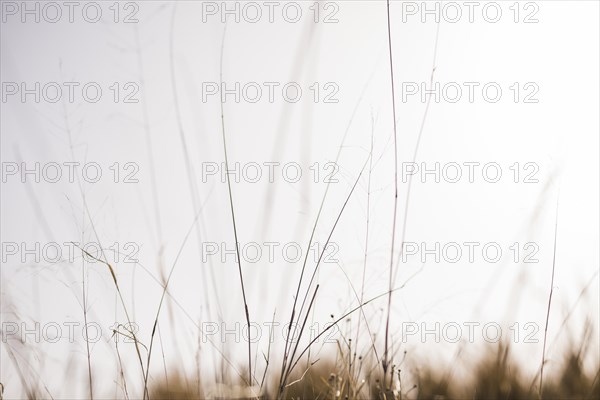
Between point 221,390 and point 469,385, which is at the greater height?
point 221,390

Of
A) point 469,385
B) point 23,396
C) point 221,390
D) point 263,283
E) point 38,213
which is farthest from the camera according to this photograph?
point 469,385

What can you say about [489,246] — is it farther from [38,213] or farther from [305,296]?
[38,213]

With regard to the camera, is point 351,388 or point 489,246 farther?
point 489,246

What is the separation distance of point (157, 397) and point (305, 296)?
2.77 feet

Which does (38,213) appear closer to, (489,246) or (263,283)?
(263,283)

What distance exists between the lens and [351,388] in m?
1.45

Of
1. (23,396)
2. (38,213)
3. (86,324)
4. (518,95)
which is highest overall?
(518,95)

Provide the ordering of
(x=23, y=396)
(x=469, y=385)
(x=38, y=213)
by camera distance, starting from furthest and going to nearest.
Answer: (x=469, y=385) → (x=38, y=213) → (x=23, y=396)

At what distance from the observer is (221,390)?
1414 millimetres

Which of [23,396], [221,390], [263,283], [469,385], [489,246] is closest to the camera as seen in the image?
[221,390]

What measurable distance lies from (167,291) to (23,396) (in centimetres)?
54

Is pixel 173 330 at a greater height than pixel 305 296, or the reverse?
pixel 305 296

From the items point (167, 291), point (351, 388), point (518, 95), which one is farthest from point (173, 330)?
point (518, 95)

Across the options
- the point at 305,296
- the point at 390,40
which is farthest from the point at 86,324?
the point at 390,40
